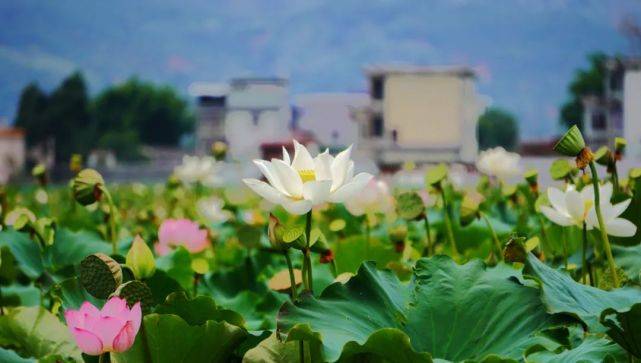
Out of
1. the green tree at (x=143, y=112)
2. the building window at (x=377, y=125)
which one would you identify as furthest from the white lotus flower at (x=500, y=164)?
the green tree at (x=143, y=112)

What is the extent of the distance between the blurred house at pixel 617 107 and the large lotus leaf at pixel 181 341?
751 inches

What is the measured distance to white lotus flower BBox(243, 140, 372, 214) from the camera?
2.13ft

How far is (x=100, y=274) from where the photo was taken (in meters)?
0.57

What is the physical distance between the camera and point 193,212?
7.98 feet

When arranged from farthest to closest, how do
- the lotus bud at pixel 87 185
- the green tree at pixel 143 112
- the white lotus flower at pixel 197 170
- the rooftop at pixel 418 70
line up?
the green tree at pixel 143 112, the rooftop at pixel 418 70, the white lotus flower at pixel 197 170, the lotus bud at pixel 87 185

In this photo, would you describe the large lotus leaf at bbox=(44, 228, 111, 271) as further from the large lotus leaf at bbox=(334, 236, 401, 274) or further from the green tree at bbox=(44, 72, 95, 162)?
the green tree at bbox=(44, 72, 95, 162)

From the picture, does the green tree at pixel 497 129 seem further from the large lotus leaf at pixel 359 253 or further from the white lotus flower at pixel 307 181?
the white lotus flower at pixel 307 181

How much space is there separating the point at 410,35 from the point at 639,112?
7643 centimetres

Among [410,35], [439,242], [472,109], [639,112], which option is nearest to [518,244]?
[439,242]

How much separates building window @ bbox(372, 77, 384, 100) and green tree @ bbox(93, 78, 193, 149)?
50.0 ft

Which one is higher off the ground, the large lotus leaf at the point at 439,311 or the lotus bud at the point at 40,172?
the lotus bud at the point at 40,172

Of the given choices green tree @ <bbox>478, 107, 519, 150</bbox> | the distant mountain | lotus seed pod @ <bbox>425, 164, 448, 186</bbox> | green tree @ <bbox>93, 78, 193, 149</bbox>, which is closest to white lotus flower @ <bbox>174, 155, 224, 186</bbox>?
lotus seed pod @ <bbox>425, 164, 448, 186</bbox>

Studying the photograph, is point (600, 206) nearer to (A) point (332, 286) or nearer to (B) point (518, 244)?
(B) point (518, 244)

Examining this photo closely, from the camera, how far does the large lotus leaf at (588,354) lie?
54cm
